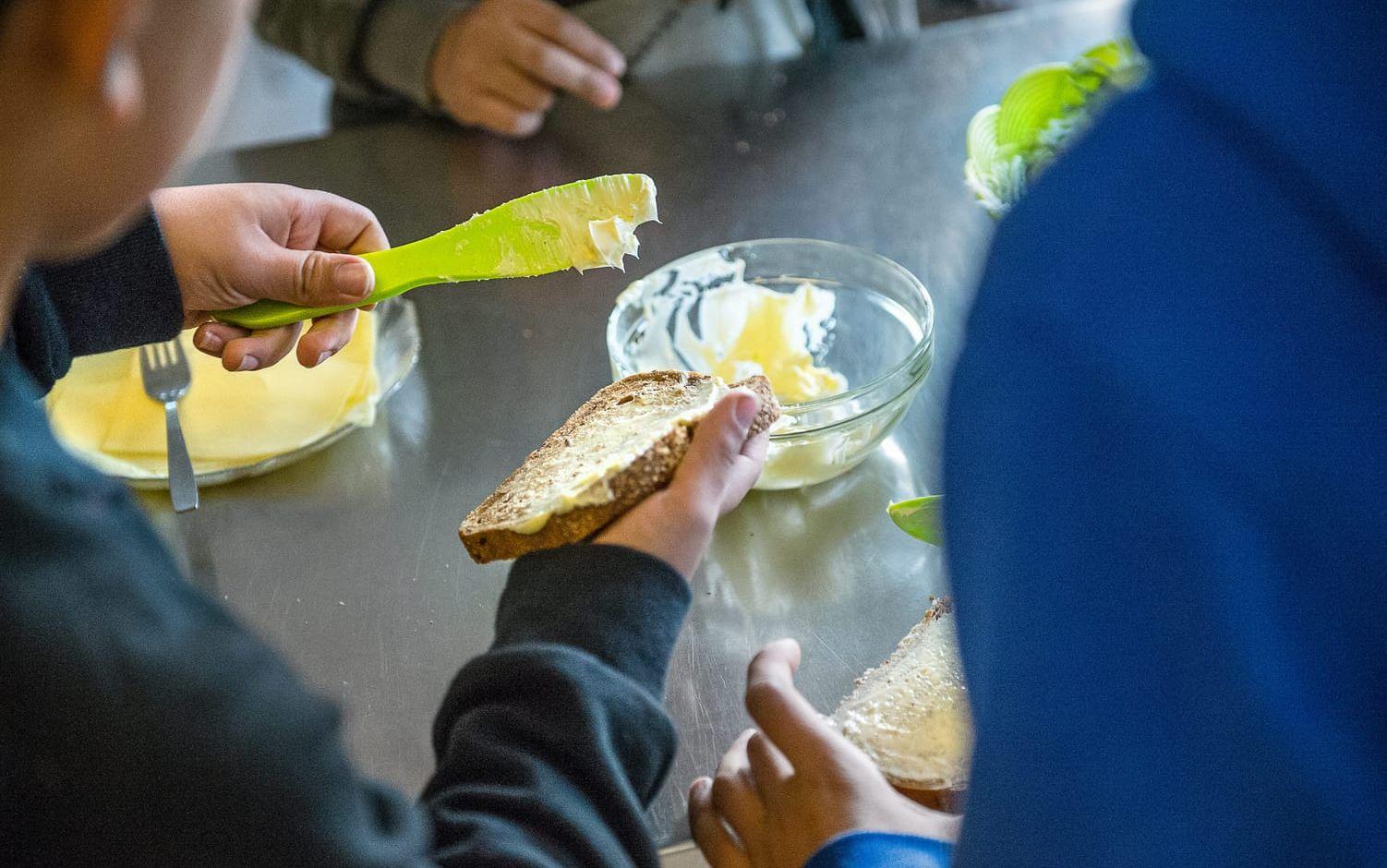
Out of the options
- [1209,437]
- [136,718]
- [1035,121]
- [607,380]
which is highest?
[1209,437]

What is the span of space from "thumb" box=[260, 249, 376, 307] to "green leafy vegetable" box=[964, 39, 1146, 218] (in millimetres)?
516

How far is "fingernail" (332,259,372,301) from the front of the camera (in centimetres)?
85

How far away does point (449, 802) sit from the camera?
63 cm

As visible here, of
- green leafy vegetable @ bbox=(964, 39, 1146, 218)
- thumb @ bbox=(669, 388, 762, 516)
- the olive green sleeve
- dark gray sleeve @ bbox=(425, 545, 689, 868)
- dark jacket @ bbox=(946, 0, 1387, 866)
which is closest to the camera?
dark jacket @ bbox=(946, 0, 1387, 866)

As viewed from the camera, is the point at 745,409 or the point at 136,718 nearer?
the point at 136,718

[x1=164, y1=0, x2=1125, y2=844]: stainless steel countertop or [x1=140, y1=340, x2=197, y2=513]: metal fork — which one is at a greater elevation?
[x1=140, y1=340, x2=197, y2=513]: metal fork

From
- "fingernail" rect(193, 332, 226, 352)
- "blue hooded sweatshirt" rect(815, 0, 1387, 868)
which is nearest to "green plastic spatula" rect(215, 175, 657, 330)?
"fingernail" rect(193, 332, 226, 352)

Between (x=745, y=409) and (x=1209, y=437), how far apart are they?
1.31ft

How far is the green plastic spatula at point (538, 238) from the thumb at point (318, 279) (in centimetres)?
2

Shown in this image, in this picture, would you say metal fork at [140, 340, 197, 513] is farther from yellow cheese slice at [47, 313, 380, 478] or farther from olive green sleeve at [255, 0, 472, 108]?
olive green sleeve at [255, 0, 472, 108]

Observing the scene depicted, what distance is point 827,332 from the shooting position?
1.04 m

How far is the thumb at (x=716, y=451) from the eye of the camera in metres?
0.72

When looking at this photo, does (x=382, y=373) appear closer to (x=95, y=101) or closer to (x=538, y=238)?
(x=538, y=238)

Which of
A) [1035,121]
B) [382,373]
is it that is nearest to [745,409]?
[382,373]
